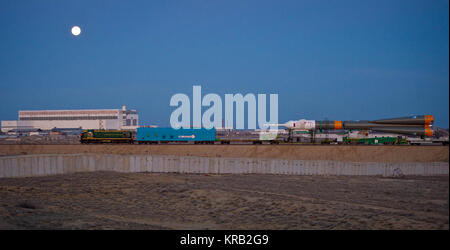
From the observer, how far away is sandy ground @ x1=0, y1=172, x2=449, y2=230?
43.0ft

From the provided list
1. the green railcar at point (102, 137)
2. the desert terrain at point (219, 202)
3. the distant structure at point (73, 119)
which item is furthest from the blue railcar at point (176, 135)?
the distant structure at point (73, 119)

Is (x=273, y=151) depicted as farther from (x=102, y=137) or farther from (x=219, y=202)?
(x=102, y=137)

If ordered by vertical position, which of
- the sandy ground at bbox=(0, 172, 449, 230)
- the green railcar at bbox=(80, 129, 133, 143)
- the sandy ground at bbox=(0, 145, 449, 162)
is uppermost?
the green railcar at bbox=(80, 129, 133, 143)

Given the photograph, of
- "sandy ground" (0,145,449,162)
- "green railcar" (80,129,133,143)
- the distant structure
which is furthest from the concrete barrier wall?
the distant structure

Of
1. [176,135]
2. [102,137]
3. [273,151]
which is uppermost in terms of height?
[176,135]

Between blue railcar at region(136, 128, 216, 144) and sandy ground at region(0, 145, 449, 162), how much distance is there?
9.82 metres

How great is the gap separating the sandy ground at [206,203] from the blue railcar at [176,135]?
35.5 m

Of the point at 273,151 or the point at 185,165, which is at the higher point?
the point at 273,151

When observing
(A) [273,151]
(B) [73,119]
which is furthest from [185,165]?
(B) [73,119]

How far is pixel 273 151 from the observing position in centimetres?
5072

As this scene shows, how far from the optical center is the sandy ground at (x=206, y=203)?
13094 mm

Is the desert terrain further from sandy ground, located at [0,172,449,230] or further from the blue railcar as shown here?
the blue railcar

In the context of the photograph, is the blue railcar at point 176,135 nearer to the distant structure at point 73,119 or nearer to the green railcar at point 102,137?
the green railcar at point 102,137

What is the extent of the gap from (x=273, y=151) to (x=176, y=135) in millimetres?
20978
